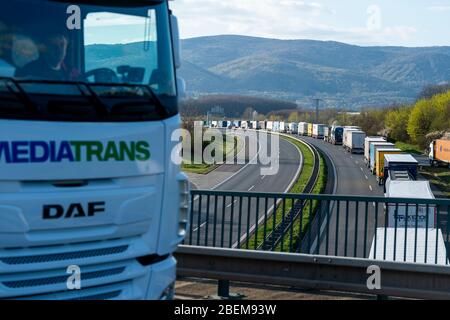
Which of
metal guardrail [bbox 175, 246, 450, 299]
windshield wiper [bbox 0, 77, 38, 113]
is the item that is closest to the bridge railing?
metal guardrail [bbox 175, 246, 450, 299]

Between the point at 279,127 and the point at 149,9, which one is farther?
the point at 279,127

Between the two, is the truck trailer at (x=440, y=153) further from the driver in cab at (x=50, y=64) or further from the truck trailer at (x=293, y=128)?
the truck trailer at (x=293, y=128)

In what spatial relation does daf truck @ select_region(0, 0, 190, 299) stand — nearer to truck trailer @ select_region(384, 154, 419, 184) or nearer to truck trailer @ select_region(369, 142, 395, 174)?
truck trailer @ select_region(384, 154, 419, 184)

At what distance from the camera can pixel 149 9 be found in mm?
6273

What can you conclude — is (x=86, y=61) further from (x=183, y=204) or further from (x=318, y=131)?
(x=318, y=131)

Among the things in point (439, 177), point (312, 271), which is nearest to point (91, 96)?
point (312, 271)

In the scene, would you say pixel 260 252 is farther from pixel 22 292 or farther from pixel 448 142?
pixel 448 142

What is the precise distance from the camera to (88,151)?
5523 millimetres

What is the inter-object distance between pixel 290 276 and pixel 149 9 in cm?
368

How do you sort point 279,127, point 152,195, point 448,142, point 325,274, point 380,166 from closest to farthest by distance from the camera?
point 152,195 < point 325,274 < point 380,166 < point 448,142 < point 279,127

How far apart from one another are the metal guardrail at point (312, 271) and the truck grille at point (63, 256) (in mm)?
2861

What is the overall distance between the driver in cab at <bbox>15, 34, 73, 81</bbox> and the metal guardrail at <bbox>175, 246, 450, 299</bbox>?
144 inches

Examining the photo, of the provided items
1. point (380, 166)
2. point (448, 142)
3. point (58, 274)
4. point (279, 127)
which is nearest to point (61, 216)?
point (58, 274)

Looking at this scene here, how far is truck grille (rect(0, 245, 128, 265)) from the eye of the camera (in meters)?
5.30
